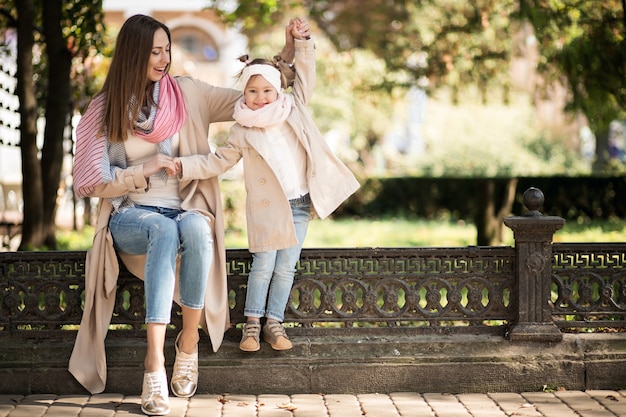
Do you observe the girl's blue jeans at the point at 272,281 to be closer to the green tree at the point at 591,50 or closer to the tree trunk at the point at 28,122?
the green tree at the point at 591,50

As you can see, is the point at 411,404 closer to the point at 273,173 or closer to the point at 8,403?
the point at 273,173

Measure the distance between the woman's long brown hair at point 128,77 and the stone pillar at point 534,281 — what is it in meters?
2.22

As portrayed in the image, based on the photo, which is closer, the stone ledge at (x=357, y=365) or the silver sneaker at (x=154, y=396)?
the silver sneaker at (x=154, y=396)

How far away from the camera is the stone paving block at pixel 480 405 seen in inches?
193

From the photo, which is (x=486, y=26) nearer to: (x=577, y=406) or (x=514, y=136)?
(x=514, y=136)

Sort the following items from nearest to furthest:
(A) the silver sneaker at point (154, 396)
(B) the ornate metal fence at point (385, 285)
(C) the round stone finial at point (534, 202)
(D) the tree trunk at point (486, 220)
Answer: (A) the silver sneaker at point (154, 396)
(B) the ornate metal fence at point (385, 285)
(C) the round stone finial at point (534, 202)
(D) the tree trunk at point (486, 220)

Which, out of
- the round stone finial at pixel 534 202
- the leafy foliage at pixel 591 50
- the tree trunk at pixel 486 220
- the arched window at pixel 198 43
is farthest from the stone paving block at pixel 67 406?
the arched window at pixel 198 43

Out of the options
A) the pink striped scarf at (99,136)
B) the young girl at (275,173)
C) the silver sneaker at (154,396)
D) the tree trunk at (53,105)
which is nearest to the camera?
the silver sneaker at (154,396)

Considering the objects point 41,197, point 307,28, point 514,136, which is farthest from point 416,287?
point 514,136

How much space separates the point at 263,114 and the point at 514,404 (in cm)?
210

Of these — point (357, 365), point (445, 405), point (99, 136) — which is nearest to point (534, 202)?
point (445, 405)

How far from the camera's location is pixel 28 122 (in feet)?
30.8

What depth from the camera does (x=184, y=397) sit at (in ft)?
16.8

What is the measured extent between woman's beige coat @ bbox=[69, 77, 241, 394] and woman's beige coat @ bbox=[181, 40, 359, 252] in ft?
0.56
